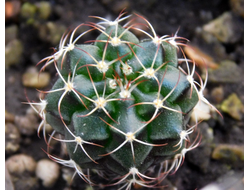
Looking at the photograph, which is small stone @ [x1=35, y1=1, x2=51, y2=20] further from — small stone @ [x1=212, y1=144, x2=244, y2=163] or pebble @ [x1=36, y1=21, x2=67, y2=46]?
small stone @ [x1=212, y1=144, x2=244, y2=163]

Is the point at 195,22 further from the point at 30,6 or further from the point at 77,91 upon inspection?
the point at 77,91

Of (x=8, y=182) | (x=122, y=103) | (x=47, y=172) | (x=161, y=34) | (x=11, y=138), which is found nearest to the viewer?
(x=122, y=103)

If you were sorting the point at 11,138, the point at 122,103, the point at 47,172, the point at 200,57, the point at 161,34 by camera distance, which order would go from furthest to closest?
the point at 161,34, the point at 200,57, the point at 11,138, the point at 47,172, the point at 122,103

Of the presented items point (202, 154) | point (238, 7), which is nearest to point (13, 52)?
point (202, 154)

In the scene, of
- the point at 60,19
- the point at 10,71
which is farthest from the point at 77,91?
the point at 60,19

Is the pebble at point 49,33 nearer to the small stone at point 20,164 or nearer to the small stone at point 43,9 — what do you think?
the small stone at point 43,9

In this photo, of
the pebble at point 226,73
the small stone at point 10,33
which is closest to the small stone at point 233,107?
the pebble at point 226,73

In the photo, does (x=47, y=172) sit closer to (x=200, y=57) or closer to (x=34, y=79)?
(x=34, y=79)
